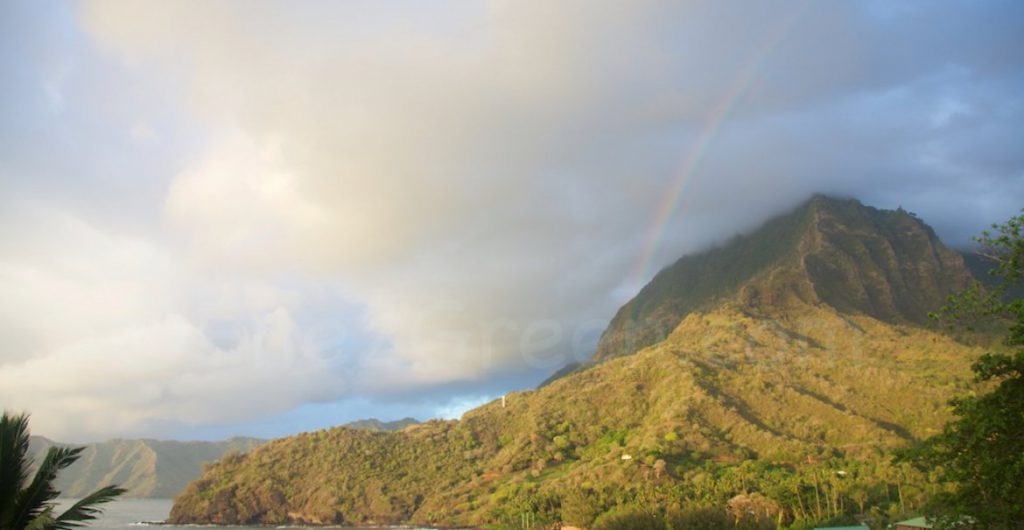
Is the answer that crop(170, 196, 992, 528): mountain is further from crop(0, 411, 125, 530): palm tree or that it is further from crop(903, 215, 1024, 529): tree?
crop(0, 411, 125, 530): palm tree

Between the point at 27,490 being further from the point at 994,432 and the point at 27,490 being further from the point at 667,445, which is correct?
the point at 667,445

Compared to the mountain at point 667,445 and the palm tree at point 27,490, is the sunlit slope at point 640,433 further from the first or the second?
the palm tree at point 27,490

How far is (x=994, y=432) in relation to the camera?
16.2m

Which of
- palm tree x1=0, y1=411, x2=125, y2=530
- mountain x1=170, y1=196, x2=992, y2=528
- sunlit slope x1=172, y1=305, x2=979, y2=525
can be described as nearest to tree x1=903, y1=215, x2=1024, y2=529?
palm tree x1=0, y1=411, x2=125, y2=530

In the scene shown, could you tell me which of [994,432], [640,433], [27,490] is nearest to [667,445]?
[640,433]

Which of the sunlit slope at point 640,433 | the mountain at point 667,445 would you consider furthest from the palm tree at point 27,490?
the sunlit slope at point 640,433

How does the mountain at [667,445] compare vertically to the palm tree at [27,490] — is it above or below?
above

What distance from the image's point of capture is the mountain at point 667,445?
334 ft

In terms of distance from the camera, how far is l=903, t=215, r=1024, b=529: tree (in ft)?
51.4

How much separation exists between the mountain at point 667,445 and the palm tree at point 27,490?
81302 mm

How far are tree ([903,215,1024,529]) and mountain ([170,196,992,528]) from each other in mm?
74654

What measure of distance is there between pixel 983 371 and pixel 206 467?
657ft

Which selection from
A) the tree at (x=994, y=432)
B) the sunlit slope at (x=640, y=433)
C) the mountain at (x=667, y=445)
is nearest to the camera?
the tree at (x=994, y=432)

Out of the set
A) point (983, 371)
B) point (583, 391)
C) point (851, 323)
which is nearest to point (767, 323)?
point (851, 323)
